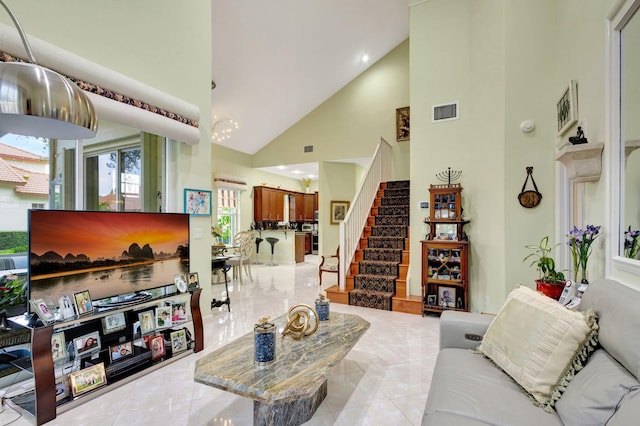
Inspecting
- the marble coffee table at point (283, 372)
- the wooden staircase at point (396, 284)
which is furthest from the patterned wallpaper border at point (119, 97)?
the wooden staircase at point (396, 284)

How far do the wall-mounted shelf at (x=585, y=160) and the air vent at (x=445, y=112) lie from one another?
256 centimetres

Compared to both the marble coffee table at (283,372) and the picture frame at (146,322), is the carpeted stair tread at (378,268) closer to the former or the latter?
the marble coffee table at (283,372)

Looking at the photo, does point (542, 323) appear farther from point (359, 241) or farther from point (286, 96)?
point (286, 96)

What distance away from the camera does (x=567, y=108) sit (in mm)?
2936

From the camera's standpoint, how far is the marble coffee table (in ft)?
5.21

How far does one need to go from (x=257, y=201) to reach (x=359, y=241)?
4.55m

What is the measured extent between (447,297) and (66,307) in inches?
168

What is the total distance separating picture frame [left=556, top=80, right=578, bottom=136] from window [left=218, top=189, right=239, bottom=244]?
7.23 m

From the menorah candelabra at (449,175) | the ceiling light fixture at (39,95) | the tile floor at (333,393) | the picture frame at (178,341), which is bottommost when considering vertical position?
the tile floor at (333,393)

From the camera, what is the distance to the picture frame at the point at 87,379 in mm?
2305

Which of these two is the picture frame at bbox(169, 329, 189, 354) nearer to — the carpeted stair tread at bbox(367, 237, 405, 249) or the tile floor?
the tile floor

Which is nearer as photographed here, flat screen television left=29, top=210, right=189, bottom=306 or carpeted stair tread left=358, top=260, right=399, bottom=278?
flat screen television left=29, top=210, right=189, bottom=306

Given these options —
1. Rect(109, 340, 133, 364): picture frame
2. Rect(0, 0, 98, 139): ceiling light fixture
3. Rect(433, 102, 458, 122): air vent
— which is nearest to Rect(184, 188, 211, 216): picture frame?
Rect(109, 340, 133, 364): picture frame

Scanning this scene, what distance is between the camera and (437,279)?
4.34m
